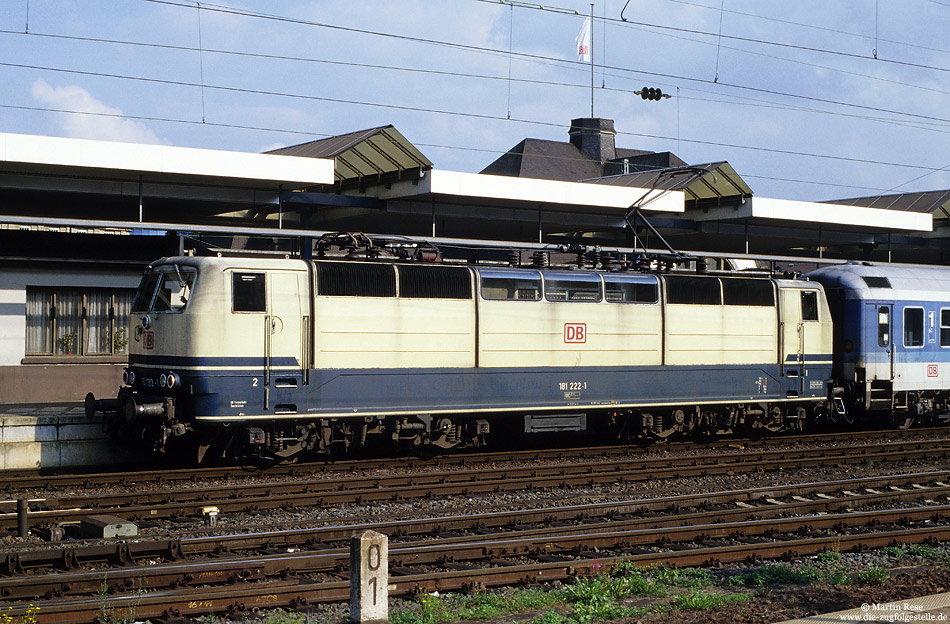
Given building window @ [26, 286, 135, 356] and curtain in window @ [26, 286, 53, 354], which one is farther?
building window @ [26, 286, 135, 356]

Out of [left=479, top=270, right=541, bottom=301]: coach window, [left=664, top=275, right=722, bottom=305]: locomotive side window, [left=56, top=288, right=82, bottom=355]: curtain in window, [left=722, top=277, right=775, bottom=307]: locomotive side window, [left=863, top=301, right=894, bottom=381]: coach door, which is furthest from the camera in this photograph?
[left=56, top=288, right=82, bottom=355]: curtain in window

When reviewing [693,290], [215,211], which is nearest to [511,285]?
[693,290]

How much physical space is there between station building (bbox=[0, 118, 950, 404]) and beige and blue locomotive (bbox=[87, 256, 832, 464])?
162cm

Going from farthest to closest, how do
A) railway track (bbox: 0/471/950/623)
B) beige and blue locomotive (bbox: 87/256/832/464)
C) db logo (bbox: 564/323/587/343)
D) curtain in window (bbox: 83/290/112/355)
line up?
1. curtain in window (bbox: 83/290/112/355)
2. db logo (bbox: 564/323/587/343)
3. beige and blue locomotive (bbox: 87/256/832/464)
4. railway track (bbox: 0/471/950/623)

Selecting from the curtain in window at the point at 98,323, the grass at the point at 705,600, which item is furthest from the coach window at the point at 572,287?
the curtain in window at the point at 98,323

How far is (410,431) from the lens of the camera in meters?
16.8

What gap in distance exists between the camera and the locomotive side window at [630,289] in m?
18.2

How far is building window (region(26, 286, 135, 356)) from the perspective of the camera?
22219 millimetres

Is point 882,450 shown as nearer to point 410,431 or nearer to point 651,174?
point 410,431

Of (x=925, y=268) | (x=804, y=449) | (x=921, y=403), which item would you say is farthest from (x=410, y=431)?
(x=925, y=268)

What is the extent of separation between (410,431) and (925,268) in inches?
562

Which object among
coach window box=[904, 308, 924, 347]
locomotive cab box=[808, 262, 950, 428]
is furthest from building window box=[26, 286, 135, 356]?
coach window box=[904, 308, 924, 347]

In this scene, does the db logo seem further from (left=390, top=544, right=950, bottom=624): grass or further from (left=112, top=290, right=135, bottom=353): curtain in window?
→ (left=112, top=290, right=135, bottom=353): curtain in window

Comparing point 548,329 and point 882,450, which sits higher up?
point 548,329
